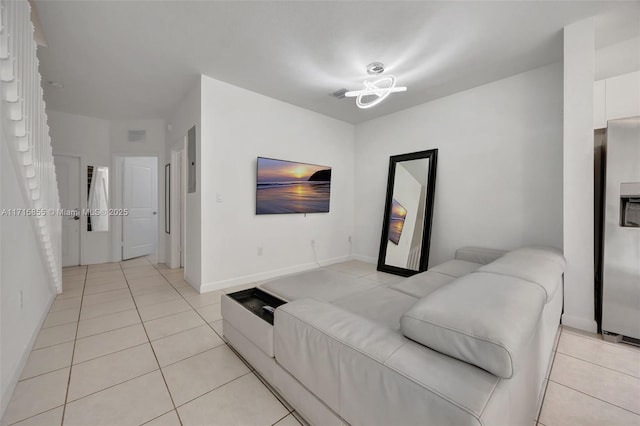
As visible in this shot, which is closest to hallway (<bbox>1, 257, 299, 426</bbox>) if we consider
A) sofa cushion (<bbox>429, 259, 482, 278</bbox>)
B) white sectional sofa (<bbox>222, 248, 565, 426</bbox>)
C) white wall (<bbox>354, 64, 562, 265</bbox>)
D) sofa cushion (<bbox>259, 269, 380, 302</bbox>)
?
white sectional sofa (<bbox>222, 248, 565, 426</bbox>)

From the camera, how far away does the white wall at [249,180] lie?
10.7 ft

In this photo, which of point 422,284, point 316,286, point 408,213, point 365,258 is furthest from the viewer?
point 365,258

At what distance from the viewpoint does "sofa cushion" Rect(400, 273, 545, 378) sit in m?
0.79

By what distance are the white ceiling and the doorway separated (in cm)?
185

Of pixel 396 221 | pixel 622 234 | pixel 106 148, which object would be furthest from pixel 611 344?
pixel 106 148

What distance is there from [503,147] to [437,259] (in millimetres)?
1757

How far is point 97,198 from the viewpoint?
4797 mm

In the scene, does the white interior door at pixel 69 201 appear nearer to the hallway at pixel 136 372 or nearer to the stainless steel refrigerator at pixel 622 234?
the hallway at pixel 136 372

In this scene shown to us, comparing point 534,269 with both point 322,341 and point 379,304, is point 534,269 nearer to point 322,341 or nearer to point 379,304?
point 379,304

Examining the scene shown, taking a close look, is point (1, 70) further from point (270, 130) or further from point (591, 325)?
point (591, 325)

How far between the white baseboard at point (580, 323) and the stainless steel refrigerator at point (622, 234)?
8cm

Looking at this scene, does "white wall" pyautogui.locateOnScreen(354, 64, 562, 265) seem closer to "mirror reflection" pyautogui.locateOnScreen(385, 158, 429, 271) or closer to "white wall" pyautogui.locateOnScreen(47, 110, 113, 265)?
"mirror reflection" pyautogui.locateOnScreen(385, 158, 429, 271)

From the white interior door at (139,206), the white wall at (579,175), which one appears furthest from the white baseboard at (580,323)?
the white interior door at (139,206)

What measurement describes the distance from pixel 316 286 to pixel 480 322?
135 cm
